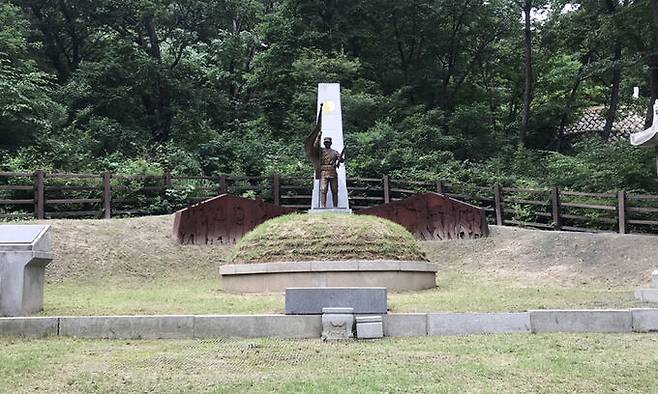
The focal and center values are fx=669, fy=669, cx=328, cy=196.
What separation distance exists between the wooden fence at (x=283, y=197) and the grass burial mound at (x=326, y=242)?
778 centimetres

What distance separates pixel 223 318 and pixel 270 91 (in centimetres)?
2502

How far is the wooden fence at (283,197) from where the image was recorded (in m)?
18.7

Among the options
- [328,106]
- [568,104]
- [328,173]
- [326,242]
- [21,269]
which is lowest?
[21,269]

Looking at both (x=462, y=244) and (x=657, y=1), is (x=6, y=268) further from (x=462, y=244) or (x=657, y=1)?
(x=657, y=1)

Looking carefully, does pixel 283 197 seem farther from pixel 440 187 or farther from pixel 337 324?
pixel 337 324

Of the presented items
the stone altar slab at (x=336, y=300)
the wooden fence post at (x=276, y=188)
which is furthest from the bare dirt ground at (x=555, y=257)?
the stone altar slab at (x=336, y=300)

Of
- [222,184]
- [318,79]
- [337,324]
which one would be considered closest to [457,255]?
[222,184]

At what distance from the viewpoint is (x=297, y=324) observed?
26.2 feet

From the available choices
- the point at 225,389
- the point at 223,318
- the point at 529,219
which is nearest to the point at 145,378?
the point at 225,389

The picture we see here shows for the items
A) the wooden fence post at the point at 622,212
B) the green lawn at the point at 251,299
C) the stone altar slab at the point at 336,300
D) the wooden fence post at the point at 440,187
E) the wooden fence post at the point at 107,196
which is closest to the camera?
the stone altar slab at the point at 336,300

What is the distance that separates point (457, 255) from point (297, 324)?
11.0 metres

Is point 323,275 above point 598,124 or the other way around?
the other way around

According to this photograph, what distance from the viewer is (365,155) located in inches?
1044

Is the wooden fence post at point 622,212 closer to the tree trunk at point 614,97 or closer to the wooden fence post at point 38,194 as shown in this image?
the tree trunk at point 614,97
